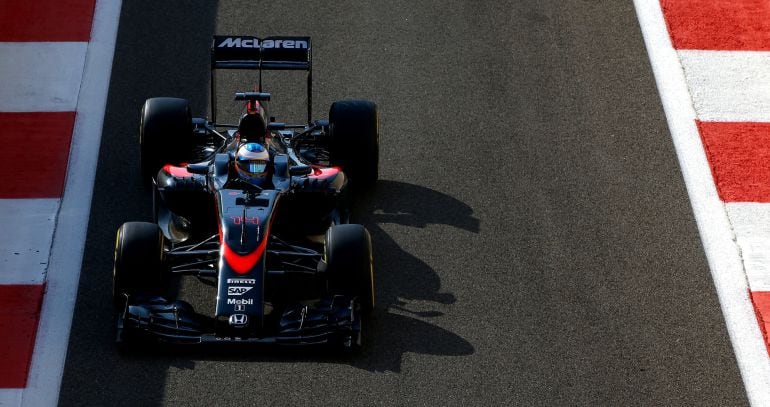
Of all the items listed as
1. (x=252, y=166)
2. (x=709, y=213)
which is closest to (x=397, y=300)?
(x=252, y=166)

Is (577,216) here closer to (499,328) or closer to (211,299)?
(499,328)

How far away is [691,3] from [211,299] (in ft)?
23.4

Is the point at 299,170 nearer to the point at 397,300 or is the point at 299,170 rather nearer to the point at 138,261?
the point at 397,300

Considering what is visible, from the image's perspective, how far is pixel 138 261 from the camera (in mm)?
10359

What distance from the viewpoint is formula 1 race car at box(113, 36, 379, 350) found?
10266 millimetres

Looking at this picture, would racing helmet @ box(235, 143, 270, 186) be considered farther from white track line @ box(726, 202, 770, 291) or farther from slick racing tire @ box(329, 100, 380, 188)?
white track line @ box(726, 202, 770, 291)

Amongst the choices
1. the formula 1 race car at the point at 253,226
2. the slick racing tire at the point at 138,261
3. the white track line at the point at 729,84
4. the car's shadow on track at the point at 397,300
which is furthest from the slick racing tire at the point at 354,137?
the white track line at the point at 729,84

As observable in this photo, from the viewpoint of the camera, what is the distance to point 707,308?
1134 centimetres

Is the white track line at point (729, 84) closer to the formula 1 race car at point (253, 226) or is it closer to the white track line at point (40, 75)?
the formula 1 race car at point (253, 226)

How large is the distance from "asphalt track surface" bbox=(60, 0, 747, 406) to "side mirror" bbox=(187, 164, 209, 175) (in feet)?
3.19

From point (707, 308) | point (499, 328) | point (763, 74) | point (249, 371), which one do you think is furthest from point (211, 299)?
point (763, 74)

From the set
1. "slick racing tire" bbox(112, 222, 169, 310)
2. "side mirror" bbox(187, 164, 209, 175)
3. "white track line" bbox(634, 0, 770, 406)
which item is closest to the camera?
"slick racing tire" bbox(112, 222, 169, 310)

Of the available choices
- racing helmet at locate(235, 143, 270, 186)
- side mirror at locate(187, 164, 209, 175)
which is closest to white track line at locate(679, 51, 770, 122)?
racing helmet at locate(235, 143, 270, 186)

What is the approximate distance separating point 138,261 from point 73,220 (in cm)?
179
